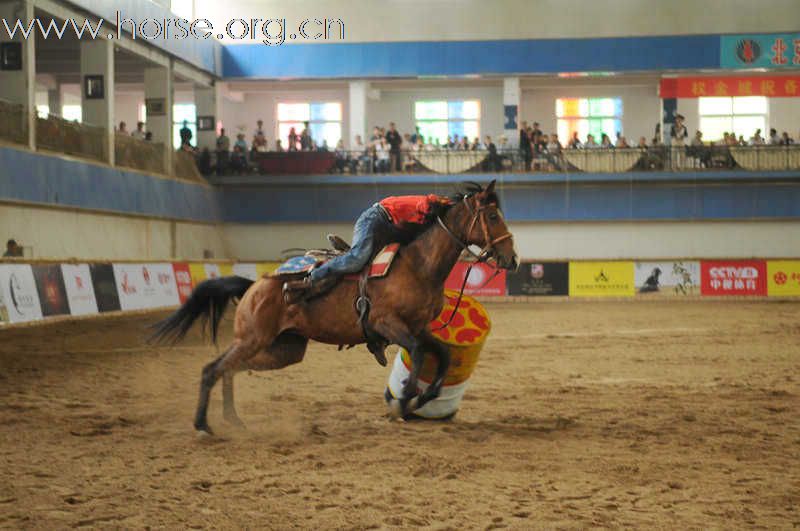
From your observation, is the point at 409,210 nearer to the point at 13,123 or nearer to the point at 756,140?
the point at 13,123

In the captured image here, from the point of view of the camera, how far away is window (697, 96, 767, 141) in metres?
42.8

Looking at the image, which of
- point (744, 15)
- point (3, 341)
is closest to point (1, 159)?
point (3, 341)

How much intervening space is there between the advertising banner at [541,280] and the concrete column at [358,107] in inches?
428

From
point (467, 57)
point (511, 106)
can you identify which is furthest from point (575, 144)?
point (467, 57)

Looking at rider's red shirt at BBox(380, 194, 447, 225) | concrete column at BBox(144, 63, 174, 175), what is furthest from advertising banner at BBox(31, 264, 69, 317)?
concrete column at BBox(144, 63, 174, 175)

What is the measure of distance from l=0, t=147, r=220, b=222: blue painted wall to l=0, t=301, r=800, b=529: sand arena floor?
7.83 meters

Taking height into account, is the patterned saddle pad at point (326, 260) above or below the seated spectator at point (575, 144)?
below

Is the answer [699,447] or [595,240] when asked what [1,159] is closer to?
[699,447]

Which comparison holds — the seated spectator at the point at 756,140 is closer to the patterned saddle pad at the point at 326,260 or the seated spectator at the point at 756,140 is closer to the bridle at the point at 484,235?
the bridle at the point at 484,235

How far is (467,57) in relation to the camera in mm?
40562

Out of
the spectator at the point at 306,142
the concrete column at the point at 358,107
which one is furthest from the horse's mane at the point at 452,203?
the concrete column at the point at 358,107

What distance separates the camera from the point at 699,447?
8.75 meters

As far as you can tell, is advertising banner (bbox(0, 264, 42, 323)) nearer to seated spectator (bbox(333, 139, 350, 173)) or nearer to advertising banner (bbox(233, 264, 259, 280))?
advertising banner (bbox(233, 264, 259, 280))

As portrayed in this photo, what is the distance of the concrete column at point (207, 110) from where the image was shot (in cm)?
4044
